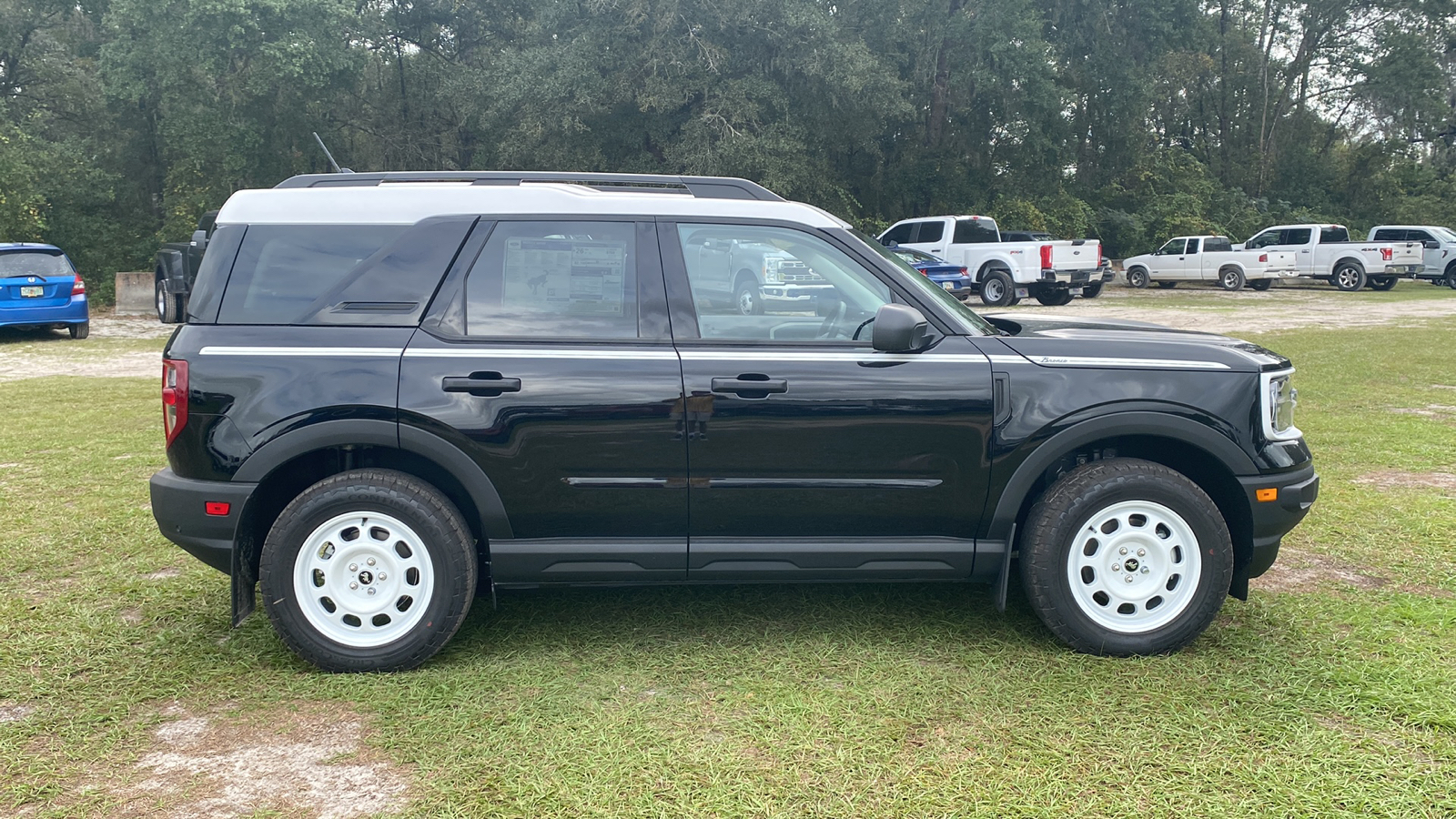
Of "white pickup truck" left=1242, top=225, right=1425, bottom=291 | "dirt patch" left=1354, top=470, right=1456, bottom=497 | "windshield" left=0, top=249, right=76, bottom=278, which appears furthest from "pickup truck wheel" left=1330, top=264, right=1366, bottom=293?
"windshield" left=0, top=249, right=76, bottom=278

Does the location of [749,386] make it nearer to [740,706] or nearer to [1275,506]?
[740,706]

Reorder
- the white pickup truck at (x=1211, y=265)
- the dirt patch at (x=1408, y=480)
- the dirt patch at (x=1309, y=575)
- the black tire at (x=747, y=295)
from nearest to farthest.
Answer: the black tire at (x=747, y=295) → the dirt patch at (x=1309, y=575) → the dirt patch at (x=1408, y=480) → the white pickup truck at (x=1211, y=265)

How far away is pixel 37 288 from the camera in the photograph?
618 inches

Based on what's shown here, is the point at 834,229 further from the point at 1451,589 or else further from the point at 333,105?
the point at 333,105

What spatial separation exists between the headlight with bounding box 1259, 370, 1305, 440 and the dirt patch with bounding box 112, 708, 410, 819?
3.29 metres

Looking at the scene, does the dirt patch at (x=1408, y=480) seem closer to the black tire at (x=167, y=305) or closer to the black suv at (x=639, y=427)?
the black suv at (x=639, y=427)

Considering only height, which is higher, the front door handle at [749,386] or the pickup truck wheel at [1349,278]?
the pickup truck wheel at [1349,278]

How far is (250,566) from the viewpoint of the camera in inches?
158

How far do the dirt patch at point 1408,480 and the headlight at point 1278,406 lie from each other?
2976 millimetres

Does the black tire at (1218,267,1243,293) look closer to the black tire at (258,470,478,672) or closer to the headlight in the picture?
the headlight

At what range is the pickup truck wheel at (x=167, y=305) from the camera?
19.2 m

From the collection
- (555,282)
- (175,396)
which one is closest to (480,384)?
(555,282)

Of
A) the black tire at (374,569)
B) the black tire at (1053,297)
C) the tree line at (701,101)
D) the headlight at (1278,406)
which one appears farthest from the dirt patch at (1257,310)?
the black tire at (374,569)

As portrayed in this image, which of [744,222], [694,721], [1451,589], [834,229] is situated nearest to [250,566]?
[694,721]
